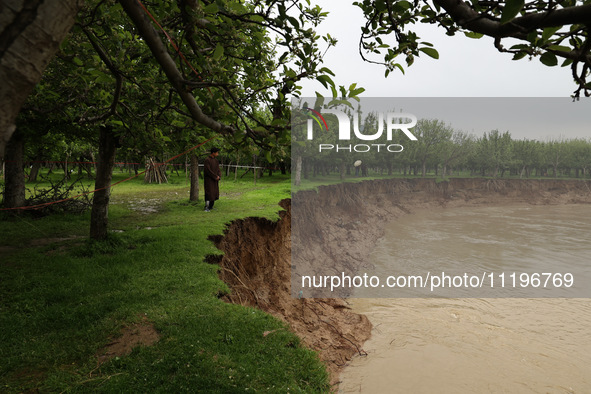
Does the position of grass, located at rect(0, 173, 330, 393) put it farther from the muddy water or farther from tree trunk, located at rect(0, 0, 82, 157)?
tree trunk, located at rect(0, 0, 82, 157)

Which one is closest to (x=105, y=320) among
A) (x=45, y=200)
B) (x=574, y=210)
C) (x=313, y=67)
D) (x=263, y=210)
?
(x=313, y=67)

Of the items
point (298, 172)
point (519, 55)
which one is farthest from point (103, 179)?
point (298, 172)

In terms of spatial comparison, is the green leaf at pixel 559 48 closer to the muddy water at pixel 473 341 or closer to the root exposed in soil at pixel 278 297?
the root exposed in soil at pixel 278 297

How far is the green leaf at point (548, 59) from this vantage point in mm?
2123

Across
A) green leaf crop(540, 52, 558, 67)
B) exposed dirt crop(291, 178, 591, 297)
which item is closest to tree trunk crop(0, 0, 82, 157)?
green leaf crop(540, 52, 558, 67)

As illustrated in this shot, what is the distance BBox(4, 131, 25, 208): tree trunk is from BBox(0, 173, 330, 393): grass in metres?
3.05

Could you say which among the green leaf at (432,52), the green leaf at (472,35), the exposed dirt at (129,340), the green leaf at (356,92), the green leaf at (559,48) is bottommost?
the exposed dirt at (129,340)

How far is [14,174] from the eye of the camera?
10242mm

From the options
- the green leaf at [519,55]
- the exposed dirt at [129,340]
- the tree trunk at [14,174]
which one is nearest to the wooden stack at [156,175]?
the tree trunk at [14,174]

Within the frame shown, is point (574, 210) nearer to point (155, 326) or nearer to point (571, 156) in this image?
point (571, 156)

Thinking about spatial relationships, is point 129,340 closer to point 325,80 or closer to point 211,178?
point 325,80

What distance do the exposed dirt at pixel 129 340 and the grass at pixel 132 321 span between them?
83 millimetres

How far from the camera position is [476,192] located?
49031 millimetres

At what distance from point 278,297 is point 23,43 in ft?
31.7
